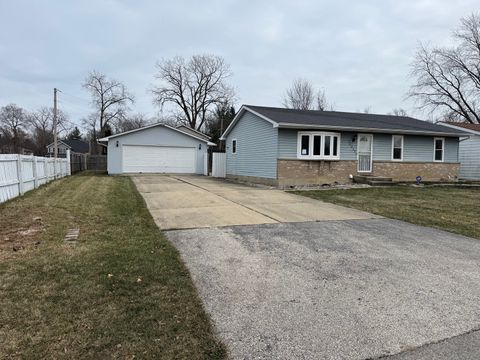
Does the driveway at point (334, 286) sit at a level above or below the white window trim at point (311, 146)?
below

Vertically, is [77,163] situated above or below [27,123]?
below

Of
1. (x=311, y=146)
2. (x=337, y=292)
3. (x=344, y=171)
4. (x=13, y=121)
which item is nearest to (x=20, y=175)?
(x=337, y=292)

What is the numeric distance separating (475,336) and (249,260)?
9.01ft

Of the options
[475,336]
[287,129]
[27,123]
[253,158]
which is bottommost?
[475,336]

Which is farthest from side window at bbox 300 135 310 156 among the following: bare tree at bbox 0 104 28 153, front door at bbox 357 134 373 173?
bare tree at bbox 0 104 28 153

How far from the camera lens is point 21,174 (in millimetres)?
10930

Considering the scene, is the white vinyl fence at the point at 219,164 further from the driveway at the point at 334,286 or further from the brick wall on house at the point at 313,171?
the driveway at the point at 334,286

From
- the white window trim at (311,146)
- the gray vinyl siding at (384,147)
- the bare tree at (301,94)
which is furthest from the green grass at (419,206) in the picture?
the bare tree at (301,94)

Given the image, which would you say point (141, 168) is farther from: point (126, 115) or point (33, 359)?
point (126, 115)

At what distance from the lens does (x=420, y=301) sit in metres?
3.81

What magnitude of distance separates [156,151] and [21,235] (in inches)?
813

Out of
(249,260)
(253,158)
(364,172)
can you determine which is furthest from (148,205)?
(364,172)

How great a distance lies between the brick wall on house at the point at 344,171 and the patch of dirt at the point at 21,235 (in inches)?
426

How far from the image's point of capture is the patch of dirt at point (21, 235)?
5348 millimetres
